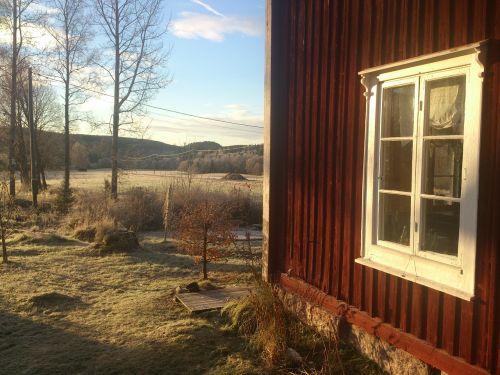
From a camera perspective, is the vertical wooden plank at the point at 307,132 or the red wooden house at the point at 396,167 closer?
the red wooden house at the point at 396,167

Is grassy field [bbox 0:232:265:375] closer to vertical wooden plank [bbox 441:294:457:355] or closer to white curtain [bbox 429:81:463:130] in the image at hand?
vertical wooden plank [bbox 441:294:457:355]

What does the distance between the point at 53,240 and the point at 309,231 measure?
8.65 m

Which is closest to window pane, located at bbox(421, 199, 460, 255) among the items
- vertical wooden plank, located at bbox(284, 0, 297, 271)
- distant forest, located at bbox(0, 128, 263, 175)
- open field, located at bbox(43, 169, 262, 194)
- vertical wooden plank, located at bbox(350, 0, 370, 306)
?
vertical wooden plank, located at bbox(350, 0, 370, 306)

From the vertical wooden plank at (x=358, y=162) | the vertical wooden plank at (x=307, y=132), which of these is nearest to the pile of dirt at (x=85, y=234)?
the vertical wooden plank at (x=307, y=132)

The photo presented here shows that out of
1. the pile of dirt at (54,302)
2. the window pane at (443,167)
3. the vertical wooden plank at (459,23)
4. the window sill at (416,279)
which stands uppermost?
the vertical wooden plank at (459,23)

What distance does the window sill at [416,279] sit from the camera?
10.4 feet

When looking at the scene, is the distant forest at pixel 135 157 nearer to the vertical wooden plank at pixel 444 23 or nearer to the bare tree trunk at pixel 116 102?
the bare tree trunk at pixel 116 102

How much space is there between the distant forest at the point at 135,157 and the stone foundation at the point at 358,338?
1495cm

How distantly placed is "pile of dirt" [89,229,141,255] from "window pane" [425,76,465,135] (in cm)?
819

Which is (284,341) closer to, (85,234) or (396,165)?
(396,165)

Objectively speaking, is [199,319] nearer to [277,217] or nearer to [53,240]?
[277,217]

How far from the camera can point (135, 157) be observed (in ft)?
79.0

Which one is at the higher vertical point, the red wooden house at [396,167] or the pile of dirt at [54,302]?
the red wooden house at [396,167]

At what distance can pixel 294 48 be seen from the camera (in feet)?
18.0
